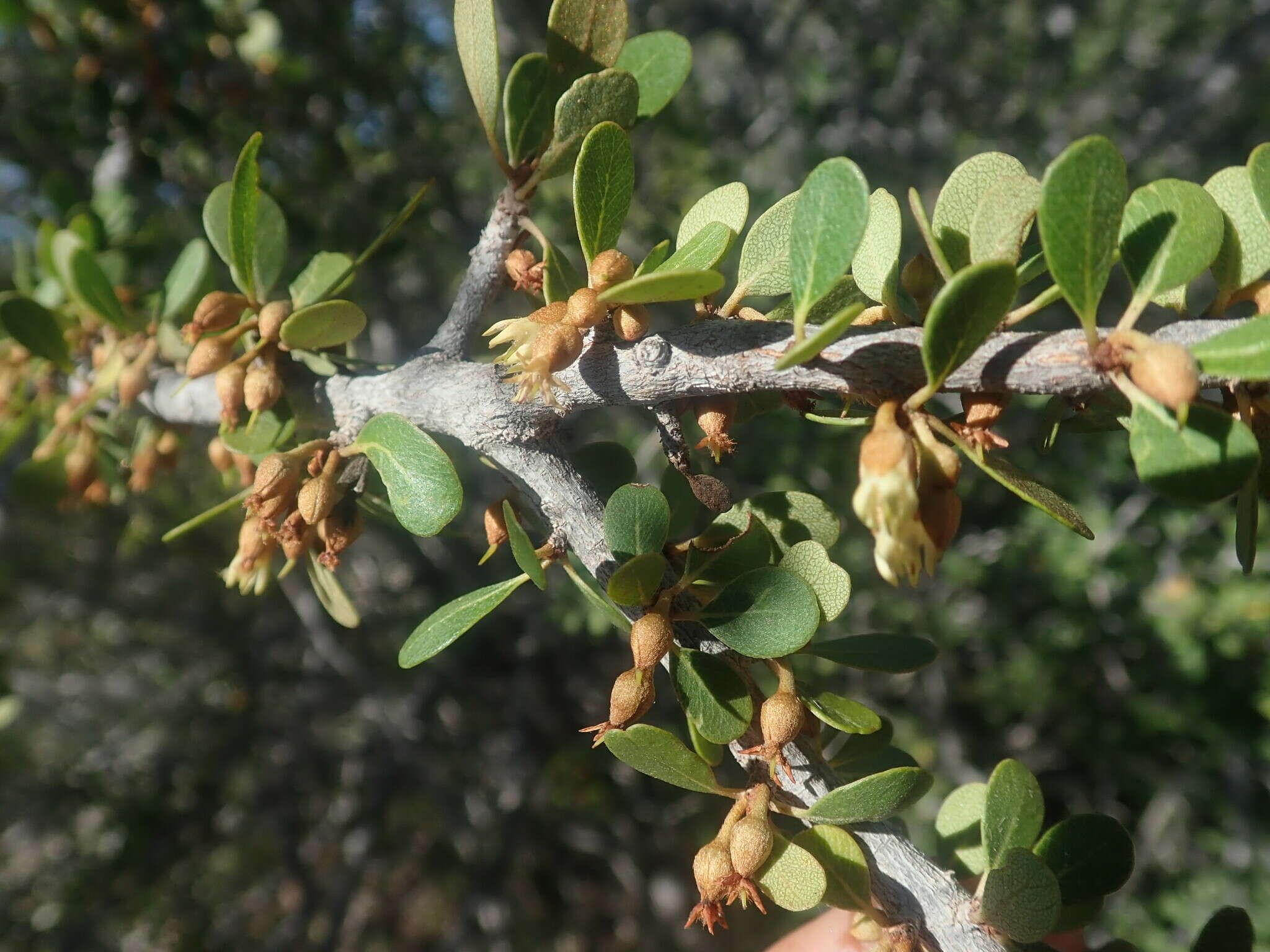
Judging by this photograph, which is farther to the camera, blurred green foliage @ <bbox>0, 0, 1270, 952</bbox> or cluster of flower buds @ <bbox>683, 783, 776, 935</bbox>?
blurred green foliage @ <bbox>0, 0, 1270, 952</bbox>

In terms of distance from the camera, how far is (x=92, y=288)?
115 cm

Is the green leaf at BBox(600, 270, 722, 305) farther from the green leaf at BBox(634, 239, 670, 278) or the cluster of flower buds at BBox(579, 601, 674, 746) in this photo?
the cluster of flower buds at BBox(579, 601, 674, 746)

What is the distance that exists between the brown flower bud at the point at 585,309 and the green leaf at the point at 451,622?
0.22m

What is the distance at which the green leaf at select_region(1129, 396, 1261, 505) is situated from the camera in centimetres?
49

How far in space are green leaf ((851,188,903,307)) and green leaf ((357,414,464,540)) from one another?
382mm

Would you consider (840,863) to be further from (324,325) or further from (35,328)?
(35,328)

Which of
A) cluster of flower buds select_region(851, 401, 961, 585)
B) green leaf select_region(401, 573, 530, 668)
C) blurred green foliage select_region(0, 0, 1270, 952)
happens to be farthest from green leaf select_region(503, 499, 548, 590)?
blurred green foliage select_region(0, 0, 1270, 952)

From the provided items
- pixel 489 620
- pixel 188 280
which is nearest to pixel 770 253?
pixel 188 280

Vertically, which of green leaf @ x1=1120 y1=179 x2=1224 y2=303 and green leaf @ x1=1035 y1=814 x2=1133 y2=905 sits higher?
green leaf @ x1=1120 y1=179 x2=1224 y2=303

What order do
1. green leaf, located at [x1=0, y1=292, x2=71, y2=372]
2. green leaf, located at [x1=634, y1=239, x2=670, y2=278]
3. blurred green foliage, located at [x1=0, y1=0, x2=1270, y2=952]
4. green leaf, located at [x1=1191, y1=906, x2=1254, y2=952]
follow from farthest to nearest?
blurred green foliage, located at [x1=0, y1=0, x2=1270, y2=952] → green leaf, located at [x1=0, y1=292, x2=71, y2=372] → green leaf, located at [x1=1191, y1=906, x2=1254, y2=952] → green leaf, located at [x1=634, y1=239, x2=670, y2=278]

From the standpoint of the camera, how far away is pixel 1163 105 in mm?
3438

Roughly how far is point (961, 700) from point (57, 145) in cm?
330

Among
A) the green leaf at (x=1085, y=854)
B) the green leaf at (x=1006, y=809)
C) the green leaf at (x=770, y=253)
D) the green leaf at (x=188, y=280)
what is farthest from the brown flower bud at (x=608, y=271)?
the green leaf at (x=188, y=280)

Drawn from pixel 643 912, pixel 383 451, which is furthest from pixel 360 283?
pixel 643 912
